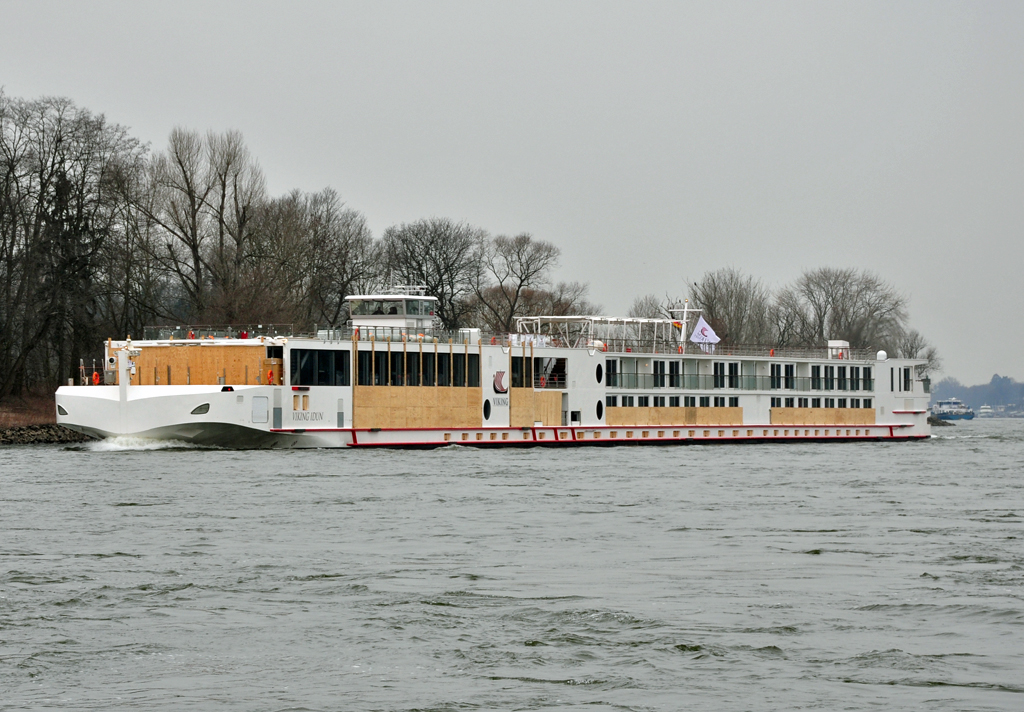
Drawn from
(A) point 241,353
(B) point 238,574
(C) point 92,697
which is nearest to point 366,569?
(B) point 238,574

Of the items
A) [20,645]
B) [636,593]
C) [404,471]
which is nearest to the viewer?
[20,645]

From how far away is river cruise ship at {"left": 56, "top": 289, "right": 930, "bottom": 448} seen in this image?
1903 inches

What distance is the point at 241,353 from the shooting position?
164ft

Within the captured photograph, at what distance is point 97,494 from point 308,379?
63.6 ft

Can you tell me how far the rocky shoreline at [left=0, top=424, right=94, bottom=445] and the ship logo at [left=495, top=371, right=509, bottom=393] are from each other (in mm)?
17461

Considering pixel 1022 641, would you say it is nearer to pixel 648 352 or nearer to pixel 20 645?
pixel 20 645

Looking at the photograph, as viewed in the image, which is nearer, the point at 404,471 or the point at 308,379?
the point at 404,471

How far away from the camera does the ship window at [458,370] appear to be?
2194 inches

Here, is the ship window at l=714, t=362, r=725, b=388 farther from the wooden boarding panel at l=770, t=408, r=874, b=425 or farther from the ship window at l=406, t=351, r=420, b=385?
the ship window at l=406, t=351, r=420, b=385

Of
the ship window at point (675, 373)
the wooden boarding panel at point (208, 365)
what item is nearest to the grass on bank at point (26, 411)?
the wooden boarding panel at point (208, 365)

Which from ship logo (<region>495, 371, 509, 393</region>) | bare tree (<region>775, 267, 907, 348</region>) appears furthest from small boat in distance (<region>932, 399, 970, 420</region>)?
ship logo (<region>495, 371, 509, 393</region>)

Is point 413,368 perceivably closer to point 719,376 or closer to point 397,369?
point 397,369

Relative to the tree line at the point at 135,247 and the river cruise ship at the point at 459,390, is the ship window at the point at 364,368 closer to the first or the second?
the river cruise ship at the point at 459,390

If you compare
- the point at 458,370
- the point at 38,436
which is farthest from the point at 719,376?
the point at 38,436
